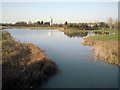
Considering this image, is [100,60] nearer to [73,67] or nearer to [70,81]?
[73,67]

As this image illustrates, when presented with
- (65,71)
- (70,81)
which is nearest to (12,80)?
(70,81)

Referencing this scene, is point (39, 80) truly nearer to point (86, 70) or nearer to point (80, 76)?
point (80, 76)

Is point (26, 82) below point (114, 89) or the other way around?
the other way around

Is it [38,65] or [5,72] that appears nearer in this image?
[5,72]

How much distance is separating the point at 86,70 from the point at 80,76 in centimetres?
111

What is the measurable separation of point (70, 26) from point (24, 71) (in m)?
53.7

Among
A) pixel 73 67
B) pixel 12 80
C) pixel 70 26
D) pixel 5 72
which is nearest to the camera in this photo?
pixel 12 80

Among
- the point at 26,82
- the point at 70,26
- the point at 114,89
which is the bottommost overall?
the point at 114,89

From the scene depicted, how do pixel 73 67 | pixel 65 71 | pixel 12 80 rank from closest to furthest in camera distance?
pixel 12 80 → pixel 65 71 → pixel 73 67

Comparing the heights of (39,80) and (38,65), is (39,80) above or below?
below

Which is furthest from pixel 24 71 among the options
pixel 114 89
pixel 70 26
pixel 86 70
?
pixel 70 26

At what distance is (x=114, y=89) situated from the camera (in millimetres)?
5941

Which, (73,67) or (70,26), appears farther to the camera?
(70,26)

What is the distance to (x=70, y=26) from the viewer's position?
5894cm
